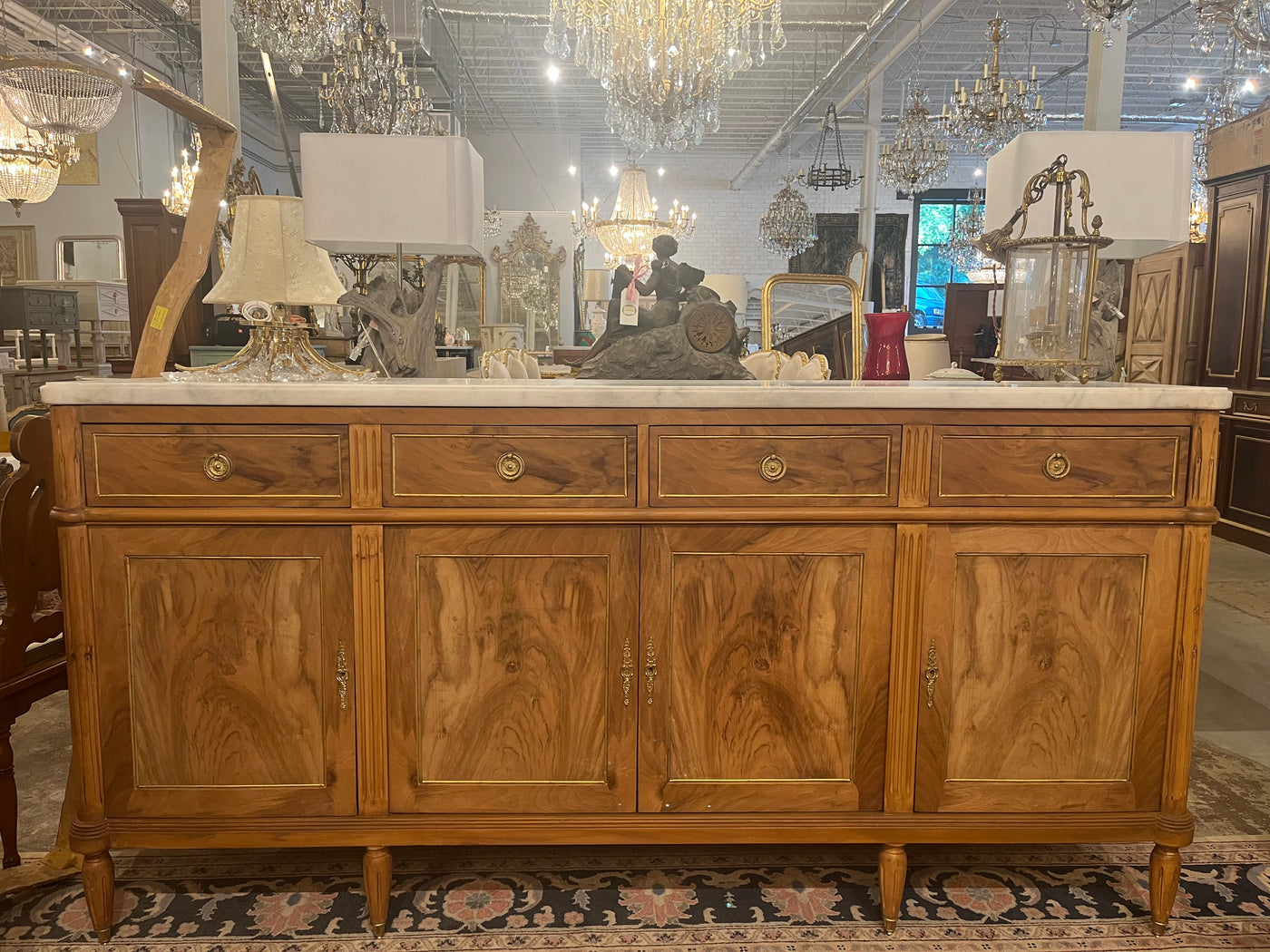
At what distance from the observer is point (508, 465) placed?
173cm

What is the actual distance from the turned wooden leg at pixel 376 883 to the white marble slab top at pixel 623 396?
38.3 inches

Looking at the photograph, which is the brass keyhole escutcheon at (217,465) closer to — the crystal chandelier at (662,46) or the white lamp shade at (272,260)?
the white lamp shade at (272,260)

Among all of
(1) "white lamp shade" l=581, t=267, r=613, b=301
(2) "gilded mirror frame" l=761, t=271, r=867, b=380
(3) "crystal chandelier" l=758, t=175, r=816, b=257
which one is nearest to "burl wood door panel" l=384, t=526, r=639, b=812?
(2) "gilded mirror frame" l=761, t=271, r=867, b=380

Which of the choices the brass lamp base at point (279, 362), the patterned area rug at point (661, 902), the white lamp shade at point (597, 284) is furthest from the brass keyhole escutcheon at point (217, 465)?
the white lamp shade at point (597, 284)

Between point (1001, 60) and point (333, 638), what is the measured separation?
1225 centimetres

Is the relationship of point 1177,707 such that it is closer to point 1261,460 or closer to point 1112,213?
point 1112,213

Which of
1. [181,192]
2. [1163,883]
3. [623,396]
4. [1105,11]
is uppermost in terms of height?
[1105,11]

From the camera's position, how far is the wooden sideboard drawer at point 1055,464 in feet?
5.76

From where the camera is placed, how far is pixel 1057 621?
5.99 ft

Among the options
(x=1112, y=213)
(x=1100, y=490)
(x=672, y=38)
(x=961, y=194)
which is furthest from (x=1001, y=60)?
(x=1100, y=490)

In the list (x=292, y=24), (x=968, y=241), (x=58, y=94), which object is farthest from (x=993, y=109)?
(x=58, y=94)

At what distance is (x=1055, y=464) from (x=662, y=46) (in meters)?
4.04

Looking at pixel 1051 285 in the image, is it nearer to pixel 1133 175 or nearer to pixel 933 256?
pixel 1133 175

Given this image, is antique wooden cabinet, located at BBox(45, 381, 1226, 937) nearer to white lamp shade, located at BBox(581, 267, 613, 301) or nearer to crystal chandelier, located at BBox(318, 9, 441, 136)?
crystal chandelier, located at BBox(318, 9, 441, 136)
